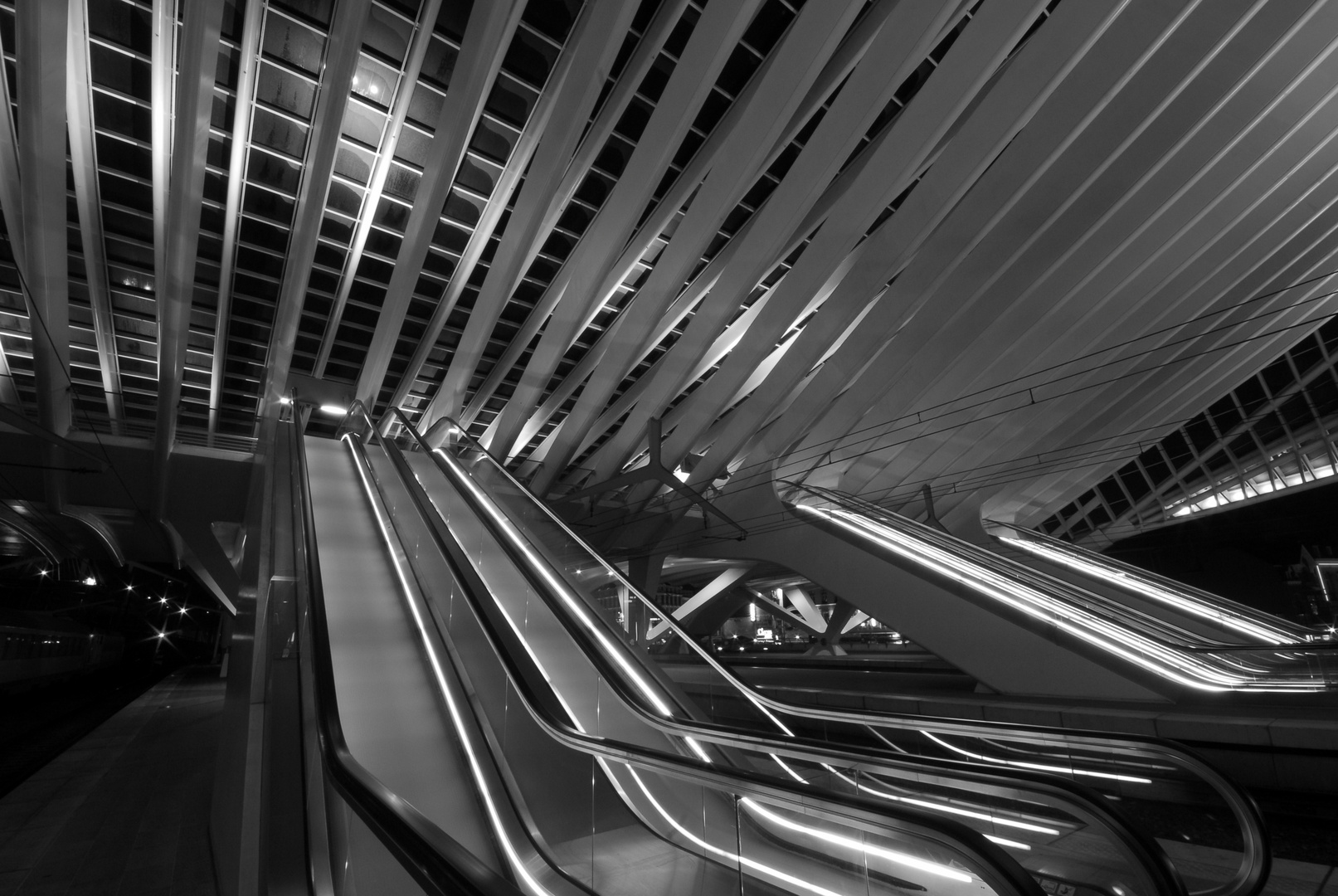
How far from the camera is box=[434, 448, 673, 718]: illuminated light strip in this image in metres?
5.13

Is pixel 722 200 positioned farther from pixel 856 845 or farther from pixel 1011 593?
pixel 856 845

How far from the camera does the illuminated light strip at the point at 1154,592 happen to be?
11.8m

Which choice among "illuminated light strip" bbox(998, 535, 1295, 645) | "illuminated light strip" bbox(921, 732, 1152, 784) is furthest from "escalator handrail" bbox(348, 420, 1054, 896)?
"illuminated light strip" bbox(998, 535, 1295, 645)

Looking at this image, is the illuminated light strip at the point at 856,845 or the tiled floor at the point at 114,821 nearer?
the illuminated light strip at the point at 856,845

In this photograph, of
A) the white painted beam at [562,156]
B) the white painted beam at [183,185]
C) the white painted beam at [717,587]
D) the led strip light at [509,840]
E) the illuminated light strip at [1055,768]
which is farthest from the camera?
the white painted beam at [717,587]

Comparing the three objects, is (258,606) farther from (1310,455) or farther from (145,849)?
(1310,455)

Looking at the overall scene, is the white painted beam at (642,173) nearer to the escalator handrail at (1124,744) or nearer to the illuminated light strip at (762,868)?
the escalator handrail at (1124,744)

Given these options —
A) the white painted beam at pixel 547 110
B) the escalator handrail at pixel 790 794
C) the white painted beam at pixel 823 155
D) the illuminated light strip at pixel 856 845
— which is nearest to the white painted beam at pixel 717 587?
the white painted beam at pixel 823 155

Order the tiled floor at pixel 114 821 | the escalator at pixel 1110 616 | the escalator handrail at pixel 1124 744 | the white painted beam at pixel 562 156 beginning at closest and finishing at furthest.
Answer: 1. the escalator handrail at pixel 1124 744
2. the tiled floor at pixel 114 821
3. the escalator at pixel 1110 616
4. the white painted beam at pixel 562 156

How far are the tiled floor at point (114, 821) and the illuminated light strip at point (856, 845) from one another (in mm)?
4470

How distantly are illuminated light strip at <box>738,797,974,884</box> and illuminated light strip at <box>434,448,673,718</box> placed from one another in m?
1.68

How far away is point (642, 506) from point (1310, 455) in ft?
63.4

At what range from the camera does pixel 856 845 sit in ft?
7.22

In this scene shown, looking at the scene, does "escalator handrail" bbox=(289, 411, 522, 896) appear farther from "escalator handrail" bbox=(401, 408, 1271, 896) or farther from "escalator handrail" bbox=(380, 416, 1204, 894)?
"escalator handrail" bbox=(401, 408, 1271, 896)
